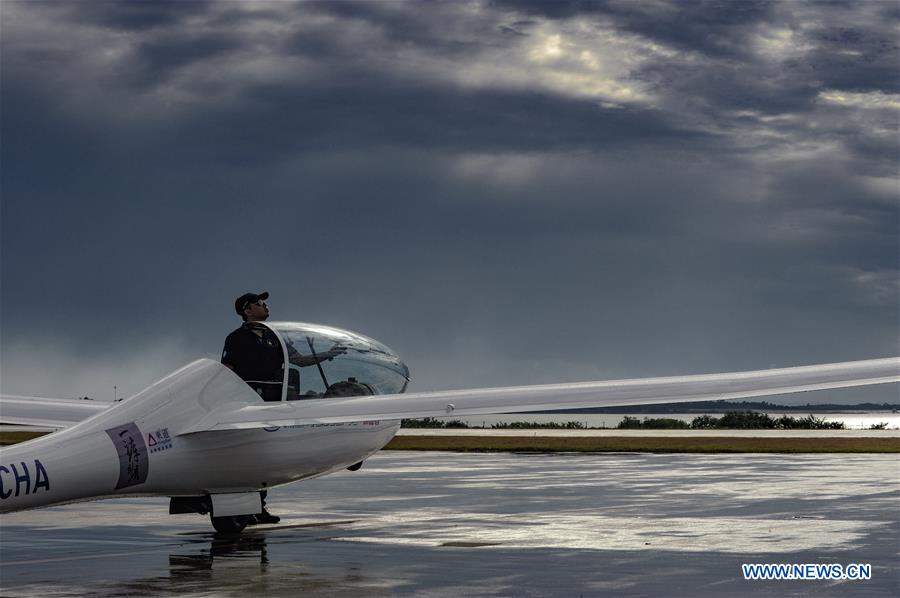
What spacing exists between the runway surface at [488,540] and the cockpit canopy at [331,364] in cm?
209

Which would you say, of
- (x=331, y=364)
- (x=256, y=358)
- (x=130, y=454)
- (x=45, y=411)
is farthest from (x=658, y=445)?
(x=130, y=454)

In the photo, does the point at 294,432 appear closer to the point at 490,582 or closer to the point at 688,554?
the point at 490,582

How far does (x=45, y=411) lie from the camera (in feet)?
60.1

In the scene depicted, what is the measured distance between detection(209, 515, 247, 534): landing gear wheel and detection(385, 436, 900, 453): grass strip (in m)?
26.5

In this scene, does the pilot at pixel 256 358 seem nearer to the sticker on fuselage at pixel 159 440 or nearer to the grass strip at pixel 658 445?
the sticker on fuselage at pixel 159 440

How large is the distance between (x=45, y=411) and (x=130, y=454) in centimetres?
467

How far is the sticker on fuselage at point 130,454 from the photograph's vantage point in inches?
558

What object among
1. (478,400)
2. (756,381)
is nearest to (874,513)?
(756,381)

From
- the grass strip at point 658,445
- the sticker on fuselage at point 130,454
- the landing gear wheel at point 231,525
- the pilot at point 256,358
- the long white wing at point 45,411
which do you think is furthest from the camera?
the grass strip at point 658,445

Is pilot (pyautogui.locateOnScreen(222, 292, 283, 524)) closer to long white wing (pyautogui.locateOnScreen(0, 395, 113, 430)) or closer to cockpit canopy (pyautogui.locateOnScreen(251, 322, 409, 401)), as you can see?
cockpit canopy (pyautogui.locateOnScreen(251, 322, 409, 401))

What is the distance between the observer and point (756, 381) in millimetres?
13734

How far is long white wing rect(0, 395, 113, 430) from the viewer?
59.2 ft

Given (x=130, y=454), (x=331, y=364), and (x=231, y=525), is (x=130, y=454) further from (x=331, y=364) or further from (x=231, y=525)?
(x=231, y=525)

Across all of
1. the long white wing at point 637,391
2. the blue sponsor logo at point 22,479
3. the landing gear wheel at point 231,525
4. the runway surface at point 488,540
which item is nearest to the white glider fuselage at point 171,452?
the blue sponsor logo at point 22,479
